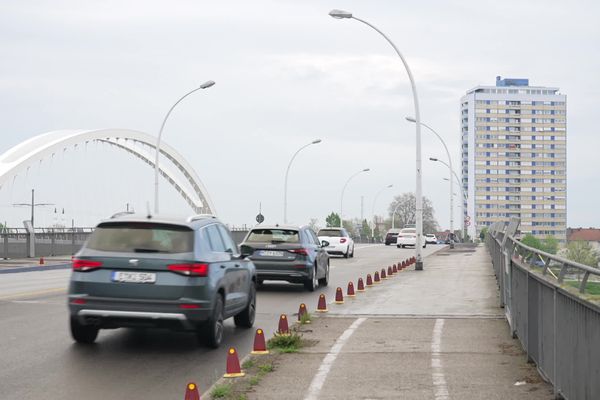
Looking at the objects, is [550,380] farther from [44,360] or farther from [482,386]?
[44,360]

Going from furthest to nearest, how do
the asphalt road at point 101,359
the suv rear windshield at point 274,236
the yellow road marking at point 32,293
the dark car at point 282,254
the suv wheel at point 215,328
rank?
the suv rear windshield at point 274,236, the dark car at point 282,254, the yellow road marking at point 32,293, the suv wheel at point 215,328, the asphalt road at point 101,359

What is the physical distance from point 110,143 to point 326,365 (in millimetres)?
74439

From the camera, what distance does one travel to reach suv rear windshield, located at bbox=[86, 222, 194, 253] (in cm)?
1074

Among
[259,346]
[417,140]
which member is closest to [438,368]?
[259,346]

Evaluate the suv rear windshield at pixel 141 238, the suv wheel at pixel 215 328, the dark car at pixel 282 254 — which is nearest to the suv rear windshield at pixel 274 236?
the dark car at pixel 282 254

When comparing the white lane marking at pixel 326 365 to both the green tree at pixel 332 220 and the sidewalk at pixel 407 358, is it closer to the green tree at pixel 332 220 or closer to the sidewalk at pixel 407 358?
the sidewalk at pixel 407 358

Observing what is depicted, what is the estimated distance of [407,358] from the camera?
32.8 feet

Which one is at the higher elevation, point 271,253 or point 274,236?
point 274,236

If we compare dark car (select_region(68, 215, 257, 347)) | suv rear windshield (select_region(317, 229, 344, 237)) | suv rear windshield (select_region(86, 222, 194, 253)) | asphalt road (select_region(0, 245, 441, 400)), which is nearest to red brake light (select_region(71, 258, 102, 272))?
dark car (select_region(68, 215, 257, 347))

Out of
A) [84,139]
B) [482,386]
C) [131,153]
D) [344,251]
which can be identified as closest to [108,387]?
[482,386]

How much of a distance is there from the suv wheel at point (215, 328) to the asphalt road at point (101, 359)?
0.44ft

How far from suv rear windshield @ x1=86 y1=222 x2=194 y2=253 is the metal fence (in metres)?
4.15

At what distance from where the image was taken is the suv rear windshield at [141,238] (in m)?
10.7

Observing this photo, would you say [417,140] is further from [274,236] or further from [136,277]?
[136,277]
